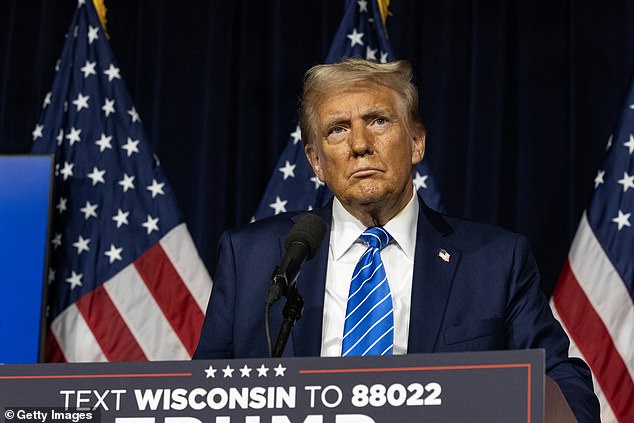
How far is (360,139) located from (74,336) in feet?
6.59

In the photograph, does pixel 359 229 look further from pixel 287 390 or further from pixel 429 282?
pixel 287 390

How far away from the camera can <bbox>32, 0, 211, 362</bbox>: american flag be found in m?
3.97

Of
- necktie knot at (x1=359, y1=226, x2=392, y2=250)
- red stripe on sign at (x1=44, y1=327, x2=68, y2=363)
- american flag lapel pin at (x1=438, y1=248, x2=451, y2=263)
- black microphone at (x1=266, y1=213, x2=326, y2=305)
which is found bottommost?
red stripe on sign at (x1=44, y1=327, x2=68, y2=363)

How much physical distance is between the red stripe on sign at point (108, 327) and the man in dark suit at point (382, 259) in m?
1.56

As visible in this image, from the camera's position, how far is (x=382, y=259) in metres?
2.41

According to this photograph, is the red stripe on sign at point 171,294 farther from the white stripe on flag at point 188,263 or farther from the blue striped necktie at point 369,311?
the blue striped necktie at point 369,311

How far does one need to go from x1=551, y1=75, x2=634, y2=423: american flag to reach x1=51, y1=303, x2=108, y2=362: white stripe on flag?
172cm

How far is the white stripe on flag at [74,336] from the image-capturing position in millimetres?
3961

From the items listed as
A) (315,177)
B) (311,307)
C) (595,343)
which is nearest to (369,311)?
(311,307)

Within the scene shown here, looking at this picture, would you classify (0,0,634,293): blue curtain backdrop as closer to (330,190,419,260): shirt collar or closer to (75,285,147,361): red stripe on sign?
(75,285,147,361): red stripe on sign

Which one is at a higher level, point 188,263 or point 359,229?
point 359,229

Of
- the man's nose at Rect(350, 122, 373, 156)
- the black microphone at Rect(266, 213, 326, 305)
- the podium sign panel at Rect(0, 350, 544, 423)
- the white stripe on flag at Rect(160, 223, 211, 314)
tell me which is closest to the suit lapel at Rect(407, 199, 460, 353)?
the man's nose at Rect(350, 122, 373, 156)

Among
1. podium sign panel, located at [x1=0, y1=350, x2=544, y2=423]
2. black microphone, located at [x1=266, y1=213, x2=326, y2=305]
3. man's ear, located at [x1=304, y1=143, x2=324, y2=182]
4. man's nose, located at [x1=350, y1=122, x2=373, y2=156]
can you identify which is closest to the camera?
podium sign panel, located at [x1=0, y1=350, x2=544, y2=423]

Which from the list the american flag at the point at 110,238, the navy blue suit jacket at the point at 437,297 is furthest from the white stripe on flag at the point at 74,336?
the navy blue suit jacket at the point at 437,297
